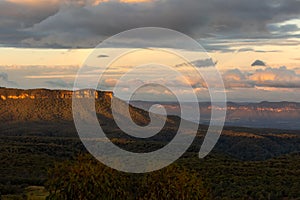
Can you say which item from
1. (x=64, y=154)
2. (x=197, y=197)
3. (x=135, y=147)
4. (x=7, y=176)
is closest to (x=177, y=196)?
(x=197, y=197)

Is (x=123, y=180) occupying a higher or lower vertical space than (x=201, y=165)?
higher

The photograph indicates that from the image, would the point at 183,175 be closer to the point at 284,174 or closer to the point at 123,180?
the point at 123,180

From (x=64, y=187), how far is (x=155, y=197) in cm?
703

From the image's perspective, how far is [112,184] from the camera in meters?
40.2

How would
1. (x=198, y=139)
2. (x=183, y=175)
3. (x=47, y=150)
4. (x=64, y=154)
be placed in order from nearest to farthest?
(x=183, y=175) < (x=64, y=154) < (x=47, y=150) < (x=198, y=139)

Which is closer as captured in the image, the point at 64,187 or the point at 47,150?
the point at 64,187

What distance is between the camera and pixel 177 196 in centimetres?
4059

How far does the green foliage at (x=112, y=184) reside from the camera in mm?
38531

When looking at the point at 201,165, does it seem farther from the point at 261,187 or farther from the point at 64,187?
the point at 64,187

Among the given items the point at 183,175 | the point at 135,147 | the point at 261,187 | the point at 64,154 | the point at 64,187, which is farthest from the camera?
the point at 135,147

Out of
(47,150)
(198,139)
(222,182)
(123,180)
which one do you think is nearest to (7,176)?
(222,182)

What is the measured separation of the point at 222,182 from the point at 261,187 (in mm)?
5777

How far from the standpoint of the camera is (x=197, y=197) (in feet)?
134

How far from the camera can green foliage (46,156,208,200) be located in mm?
38531
